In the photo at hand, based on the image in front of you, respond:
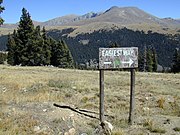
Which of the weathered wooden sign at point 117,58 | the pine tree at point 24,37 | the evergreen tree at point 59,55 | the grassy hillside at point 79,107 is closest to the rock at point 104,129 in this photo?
the grassy hillside at point 79,107

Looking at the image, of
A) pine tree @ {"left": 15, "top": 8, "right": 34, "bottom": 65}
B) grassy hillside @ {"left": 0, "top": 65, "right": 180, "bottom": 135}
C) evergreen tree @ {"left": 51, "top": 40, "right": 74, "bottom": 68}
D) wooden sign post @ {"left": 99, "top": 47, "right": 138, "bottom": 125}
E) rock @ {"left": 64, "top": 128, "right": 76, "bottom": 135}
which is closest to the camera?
rock @ {"left": 64, "top": 128, "right": 76, "bottom": 135}

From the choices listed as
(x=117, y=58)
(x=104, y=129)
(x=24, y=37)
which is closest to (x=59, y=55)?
(x=24, y=37)

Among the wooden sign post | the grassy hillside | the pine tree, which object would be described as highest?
the pine tree

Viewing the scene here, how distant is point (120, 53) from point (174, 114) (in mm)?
4076

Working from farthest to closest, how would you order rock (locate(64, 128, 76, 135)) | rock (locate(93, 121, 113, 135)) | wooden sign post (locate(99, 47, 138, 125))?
wooden sign post (locate(99, 47, 138, 125))
rock (locate(93, 121, 113, 135))
rock (locate(64, 128, 76, 135))

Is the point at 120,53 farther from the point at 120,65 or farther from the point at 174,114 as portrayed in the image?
the point at 174,114

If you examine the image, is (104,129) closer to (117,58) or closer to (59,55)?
(117,58)

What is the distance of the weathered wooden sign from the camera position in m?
12.3

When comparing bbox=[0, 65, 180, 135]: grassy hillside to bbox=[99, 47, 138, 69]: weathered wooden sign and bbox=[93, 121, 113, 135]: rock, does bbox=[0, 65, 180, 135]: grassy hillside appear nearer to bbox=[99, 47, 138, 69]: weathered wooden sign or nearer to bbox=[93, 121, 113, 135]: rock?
bbox=[93, 121, 113, 135]: rock

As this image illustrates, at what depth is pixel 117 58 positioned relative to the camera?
41.3 ft

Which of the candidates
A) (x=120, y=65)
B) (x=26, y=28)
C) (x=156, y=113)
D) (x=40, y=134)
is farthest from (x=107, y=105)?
(x=26, y=28)

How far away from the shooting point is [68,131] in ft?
35.6

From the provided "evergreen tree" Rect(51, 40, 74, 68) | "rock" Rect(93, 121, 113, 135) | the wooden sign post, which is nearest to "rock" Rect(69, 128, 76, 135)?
"rock" Rect(93, 121, 113, 135)

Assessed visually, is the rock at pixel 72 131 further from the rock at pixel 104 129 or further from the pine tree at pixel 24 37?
the pine tree at pixel 24 37
